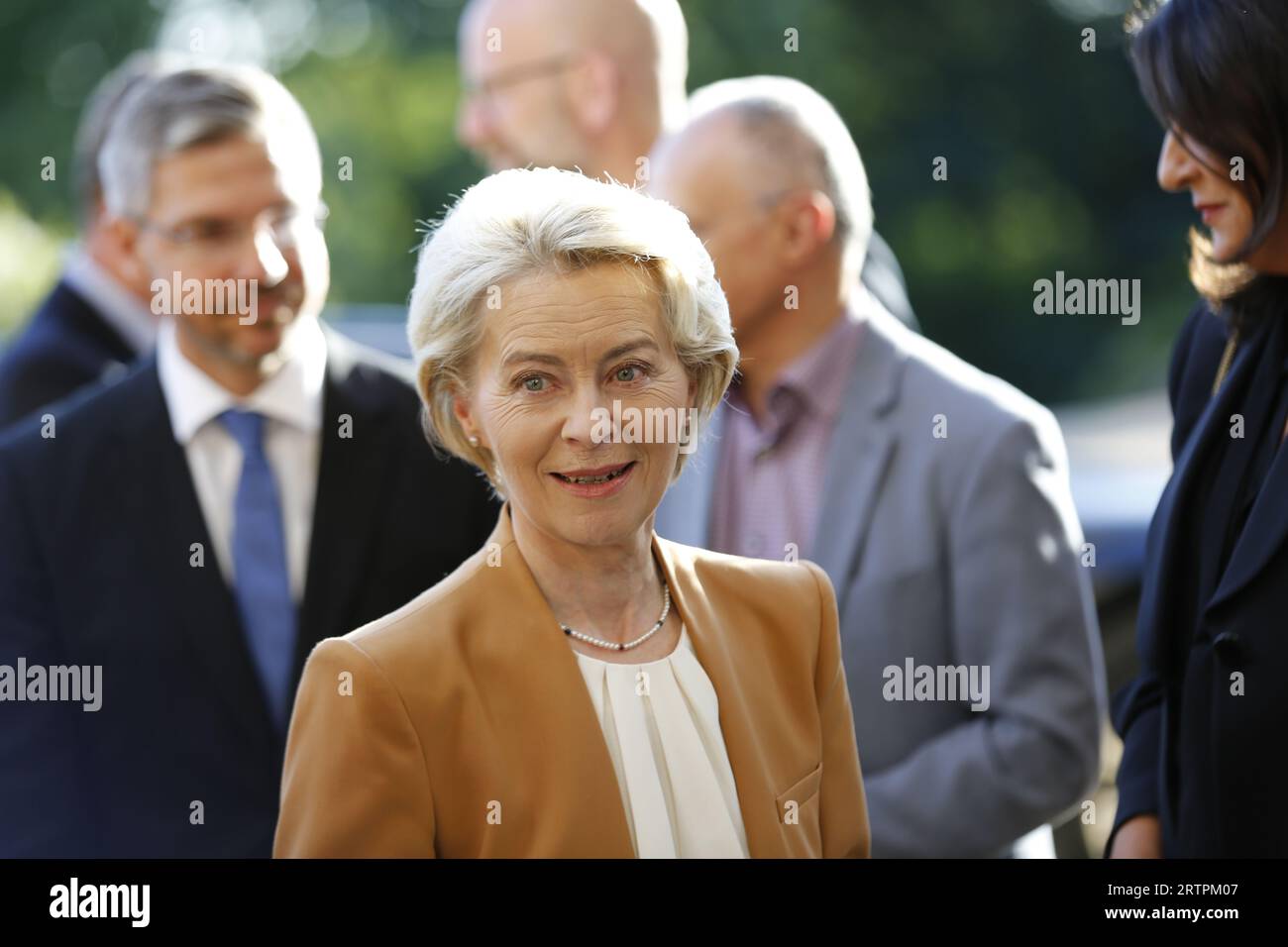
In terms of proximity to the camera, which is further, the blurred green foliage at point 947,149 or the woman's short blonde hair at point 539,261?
the blurred green foliage at point 947,149

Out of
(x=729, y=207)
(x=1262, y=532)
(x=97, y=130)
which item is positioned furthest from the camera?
(x=97, y=130)

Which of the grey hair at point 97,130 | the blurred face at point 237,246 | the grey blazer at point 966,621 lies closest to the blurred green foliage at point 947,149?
the grey hair at point 97,130

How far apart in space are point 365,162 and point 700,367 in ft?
35.3

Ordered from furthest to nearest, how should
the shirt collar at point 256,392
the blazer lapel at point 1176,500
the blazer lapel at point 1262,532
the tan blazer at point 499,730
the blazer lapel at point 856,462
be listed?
the blazer lapel at point 856,462 → the shirt collar at point 256,392 → the blazer lapel at point 1176,500 → the blazer lapel at point 1262,532 → the tan blazer at point 499,730

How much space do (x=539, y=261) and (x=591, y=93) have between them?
1712mm

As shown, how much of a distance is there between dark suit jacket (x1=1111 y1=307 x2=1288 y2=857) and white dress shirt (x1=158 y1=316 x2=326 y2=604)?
1.48 meters

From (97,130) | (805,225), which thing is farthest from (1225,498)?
(97,130)

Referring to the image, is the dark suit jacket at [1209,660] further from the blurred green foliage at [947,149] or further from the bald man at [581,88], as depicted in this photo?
the blurred green foliage at [947,149]

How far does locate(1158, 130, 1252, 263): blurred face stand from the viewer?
2.52 meters

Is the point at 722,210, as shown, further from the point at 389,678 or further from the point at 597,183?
the point at 389,678

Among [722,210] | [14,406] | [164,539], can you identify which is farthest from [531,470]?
[14,406]

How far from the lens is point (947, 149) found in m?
8.99

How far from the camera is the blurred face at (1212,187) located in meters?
2.52

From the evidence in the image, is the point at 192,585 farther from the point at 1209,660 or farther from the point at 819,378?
the point at 1209,660
